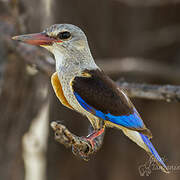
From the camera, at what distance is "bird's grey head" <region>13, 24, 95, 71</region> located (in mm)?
2680

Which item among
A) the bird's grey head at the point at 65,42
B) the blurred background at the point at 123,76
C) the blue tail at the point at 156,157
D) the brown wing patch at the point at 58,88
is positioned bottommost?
the blurred background at the point at 123,76

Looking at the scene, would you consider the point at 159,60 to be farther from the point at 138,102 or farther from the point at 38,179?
the point at 38,179

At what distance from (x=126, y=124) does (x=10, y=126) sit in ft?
6.16

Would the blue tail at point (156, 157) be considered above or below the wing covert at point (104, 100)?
below

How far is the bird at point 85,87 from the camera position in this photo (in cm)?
264

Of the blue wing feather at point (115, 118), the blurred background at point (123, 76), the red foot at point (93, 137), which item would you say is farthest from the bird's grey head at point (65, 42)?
the blurred background at point (123, 76)

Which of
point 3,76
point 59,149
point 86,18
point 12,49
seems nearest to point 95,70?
point 12,49

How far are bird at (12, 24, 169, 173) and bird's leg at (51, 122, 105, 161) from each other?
0.06 m

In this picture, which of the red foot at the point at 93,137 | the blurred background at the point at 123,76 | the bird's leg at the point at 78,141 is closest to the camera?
the bird's leg at the point at 78,141

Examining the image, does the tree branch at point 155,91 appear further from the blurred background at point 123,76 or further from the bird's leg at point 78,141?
the blurred background at point 123,76

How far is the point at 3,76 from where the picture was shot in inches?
161

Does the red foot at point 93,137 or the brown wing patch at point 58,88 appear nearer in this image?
the red foot at point 93,137

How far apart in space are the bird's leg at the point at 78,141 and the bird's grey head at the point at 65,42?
0.54 meters

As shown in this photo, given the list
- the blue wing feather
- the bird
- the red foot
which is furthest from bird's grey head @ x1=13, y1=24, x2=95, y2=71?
the red foot
